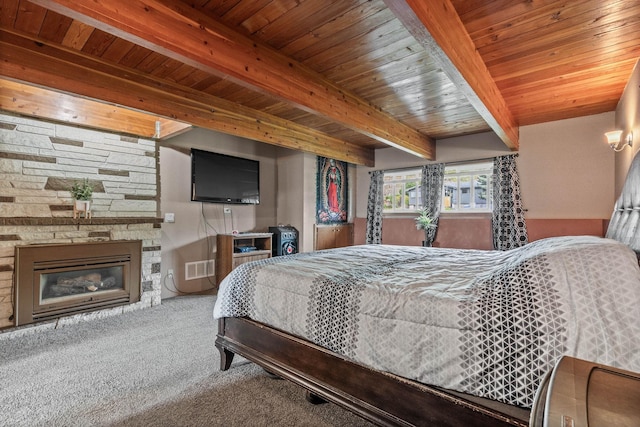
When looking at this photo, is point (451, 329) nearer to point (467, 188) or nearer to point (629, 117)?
point (629, 117)

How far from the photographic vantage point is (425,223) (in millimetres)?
4977

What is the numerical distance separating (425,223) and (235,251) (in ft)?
10.2

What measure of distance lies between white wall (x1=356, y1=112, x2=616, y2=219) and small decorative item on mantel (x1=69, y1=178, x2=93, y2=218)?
5198 millimetres

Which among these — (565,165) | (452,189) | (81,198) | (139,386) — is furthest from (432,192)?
(81,198)

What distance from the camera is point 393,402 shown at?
1.31 meters

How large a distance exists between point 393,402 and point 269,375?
1037mm

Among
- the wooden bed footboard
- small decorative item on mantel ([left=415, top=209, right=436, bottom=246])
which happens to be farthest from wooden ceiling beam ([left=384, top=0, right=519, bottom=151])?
small decorative item on mantel ([left=415, top=209, right=436, bottom=246])

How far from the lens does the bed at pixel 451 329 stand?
3.47ft

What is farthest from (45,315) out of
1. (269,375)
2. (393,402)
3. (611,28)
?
(611,28)

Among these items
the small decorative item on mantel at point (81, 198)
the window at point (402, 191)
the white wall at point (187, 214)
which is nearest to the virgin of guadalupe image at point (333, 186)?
the window at point (402, 191)

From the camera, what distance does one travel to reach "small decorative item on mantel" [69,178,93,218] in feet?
10.1

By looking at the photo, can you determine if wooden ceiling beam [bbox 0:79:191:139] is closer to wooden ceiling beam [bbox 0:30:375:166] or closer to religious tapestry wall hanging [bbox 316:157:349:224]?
wooden ceiling beam [bbox 0:30:375:166]

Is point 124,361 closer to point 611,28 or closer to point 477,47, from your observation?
point 477,47

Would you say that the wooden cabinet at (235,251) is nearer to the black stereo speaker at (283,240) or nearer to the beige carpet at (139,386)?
the black stereo speaker at (283,240)
